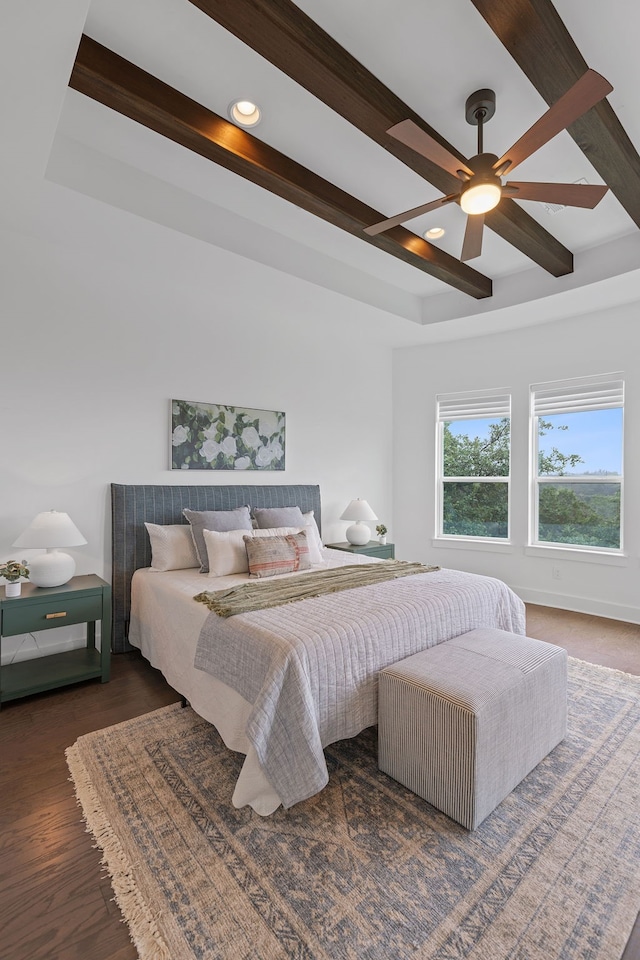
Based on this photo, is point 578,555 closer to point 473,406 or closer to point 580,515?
point 580,515

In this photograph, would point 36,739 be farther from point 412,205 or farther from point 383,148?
point 412,205

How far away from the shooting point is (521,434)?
4.91 metres

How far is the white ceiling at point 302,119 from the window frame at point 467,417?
1506 millimetres

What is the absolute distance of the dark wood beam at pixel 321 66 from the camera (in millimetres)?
1704

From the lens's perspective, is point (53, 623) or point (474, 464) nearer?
point (53, 623)

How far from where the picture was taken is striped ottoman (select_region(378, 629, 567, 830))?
1.77 m

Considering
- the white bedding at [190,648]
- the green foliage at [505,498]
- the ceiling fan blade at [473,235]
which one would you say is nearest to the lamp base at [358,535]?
the white bedding at [190,648]

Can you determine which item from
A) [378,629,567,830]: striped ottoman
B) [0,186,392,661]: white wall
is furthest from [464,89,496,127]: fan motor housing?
[378,629,567,830]: striped ottoman

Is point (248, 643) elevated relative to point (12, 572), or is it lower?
lower

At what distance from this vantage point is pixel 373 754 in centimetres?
226

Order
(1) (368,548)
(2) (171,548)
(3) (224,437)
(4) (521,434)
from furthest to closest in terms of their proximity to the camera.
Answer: (4) (521,434) → (1) (368,548) → (3) (224,437) → (2) (171,548)

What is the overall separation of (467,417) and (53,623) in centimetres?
441

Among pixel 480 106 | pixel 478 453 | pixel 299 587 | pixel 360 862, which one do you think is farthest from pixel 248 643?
pixel 478 453

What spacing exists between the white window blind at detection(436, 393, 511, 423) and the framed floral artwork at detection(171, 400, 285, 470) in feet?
6.73
